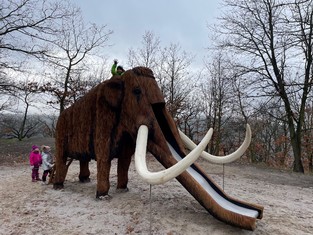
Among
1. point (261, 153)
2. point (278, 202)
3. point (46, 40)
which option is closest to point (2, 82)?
point (46, 40)

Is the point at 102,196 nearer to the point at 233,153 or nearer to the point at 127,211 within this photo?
the point at 127,211

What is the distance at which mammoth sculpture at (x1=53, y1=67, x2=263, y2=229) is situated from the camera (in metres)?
4.47

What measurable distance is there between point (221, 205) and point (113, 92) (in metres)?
2.72

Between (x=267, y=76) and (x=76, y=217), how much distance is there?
34.7ft

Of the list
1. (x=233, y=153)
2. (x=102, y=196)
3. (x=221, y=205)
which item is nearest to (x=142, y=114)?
(x=233, y=153)

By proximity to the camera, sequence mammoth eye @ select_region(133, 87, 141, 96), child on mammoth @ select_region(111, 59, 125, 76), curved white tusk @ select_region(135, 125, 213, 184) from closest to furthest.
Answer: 1. curved white tusk @ select_region(135, 125, 213, 184)
2. mammoth eye @ select_region(133, 87, 141, 96)
3. child on mammoth @ select_region(111, 59, 125, 76)

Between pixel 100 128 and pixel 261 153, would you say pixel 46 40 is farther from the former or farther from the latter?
pixel 261 153

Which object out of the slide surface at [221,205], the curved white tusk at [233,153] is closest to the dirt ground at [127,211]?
the slide surface at [221,205]

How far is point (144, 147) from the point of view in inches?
177

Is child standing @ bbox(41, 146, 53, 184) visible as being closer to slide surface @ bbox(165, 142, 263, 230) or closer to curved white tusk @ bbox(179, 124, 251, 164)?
curved white tusk @ bbox(179, 124, 251, 164)

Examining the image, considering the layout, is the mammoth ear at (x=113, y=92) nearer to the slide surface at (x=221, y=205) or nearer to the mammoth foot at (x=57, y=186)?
the slide surface at (x=221, y=205)

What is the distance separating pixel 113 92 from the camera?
18.3 feet

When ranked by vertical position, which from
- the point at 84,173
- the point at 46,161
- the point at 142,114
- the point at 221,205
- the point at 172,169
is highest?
the point at 142,114

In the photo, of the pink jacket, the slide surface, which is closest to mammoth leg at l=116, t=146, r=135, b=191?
the slide surface
